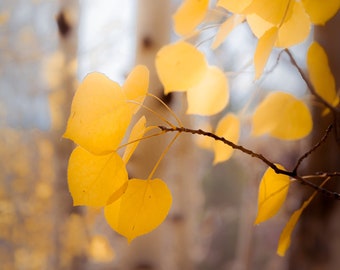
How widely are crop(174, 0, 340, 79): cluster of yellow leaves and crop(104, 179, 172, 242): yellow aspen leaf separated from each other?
0.10 m

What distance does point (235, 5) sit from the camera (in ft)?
0.89

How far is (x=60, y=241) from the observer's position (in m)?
1.38

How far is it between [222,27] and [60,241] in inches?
47.7

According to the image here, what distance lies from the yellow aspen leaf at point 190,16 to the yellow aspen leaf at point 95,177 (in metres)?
0.16

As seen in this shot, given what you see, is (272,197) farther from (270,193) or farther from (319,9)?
(319,9)

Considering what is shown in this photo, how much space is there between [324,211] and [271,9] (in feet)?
2.55

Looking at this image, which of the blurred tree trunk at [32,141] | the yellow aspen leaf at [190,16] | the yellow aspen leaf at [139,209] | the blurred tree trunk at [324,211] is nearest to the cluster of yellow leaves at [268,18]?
the yellow aspen leaf at [190,16]

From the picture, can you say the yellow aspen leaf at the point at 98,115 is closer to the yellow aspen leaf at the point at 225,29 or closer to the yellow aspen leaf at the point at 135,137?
the yellow aspen leaf at the point at 135,137

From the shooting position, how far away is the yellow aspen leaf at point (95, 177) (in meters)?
0.25

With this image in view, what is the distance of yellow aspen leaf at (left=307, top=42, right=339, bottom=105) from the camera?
331 millimetres

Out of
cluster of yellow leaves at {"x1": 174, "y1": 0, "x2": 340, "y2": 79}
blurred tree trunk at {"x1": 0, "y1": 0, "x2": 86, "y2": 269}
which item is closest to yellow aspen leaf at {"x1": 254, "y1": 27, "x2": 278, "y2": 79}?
cluster of yellow leaves at {"x1": 174, "y1": 0, "x2": 340, "y2": 79}

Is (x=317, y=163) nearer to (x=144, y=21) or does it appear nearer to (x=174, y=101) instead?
(x=174, y=101)

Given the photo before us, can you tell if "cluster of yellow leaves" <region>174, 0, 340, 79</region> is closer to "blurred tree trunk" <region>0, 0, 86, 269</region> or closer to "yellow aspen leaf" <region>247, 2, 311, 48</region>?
"yellow aspen leaf" <region>247, 2, 311, 48</region>

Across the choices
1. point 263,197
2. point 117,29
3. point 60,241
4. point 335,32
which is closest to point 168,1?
point 335,32
